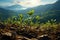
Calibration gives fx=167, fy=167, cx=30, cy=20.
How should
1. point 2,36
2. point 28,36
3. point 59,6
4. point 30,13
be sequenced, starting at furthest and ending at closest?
point 59,6, point 30,13, point 28,36, point 2,36

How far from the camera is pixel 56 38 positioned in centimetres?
833

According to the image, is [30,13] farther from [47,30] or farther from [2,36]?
[2,36]

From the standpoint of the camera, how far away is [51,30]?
8.89 m

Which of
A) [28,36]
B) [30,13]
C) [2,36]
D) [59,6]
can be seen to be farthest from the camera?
[59,6]

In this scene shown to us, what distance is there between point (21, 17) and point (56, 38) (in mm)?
2970

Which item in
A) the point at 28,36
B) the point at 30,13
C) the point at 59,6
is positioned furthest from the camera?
the point at 59,6

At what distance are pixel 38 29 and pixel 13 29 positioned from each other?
1.39 meters

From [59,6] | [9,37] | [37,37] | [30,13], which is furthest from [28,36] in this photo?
[59,6]

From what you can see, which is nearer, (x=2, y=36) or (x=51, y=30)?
(x=2, y=36)

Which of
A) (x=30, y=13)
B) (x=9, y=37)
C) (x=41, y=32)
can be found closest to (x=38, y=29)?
(x=41, y=32)

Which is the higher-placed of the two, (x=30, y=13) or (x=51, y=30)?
(x=30, y=13)

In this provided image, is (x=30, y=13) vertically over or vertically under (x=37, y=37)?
over

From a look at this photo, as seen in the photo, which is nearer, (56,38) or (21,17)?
(56,38)

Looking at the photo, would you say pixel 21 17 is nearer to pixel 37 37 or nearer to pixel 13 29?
pixel 13 29
